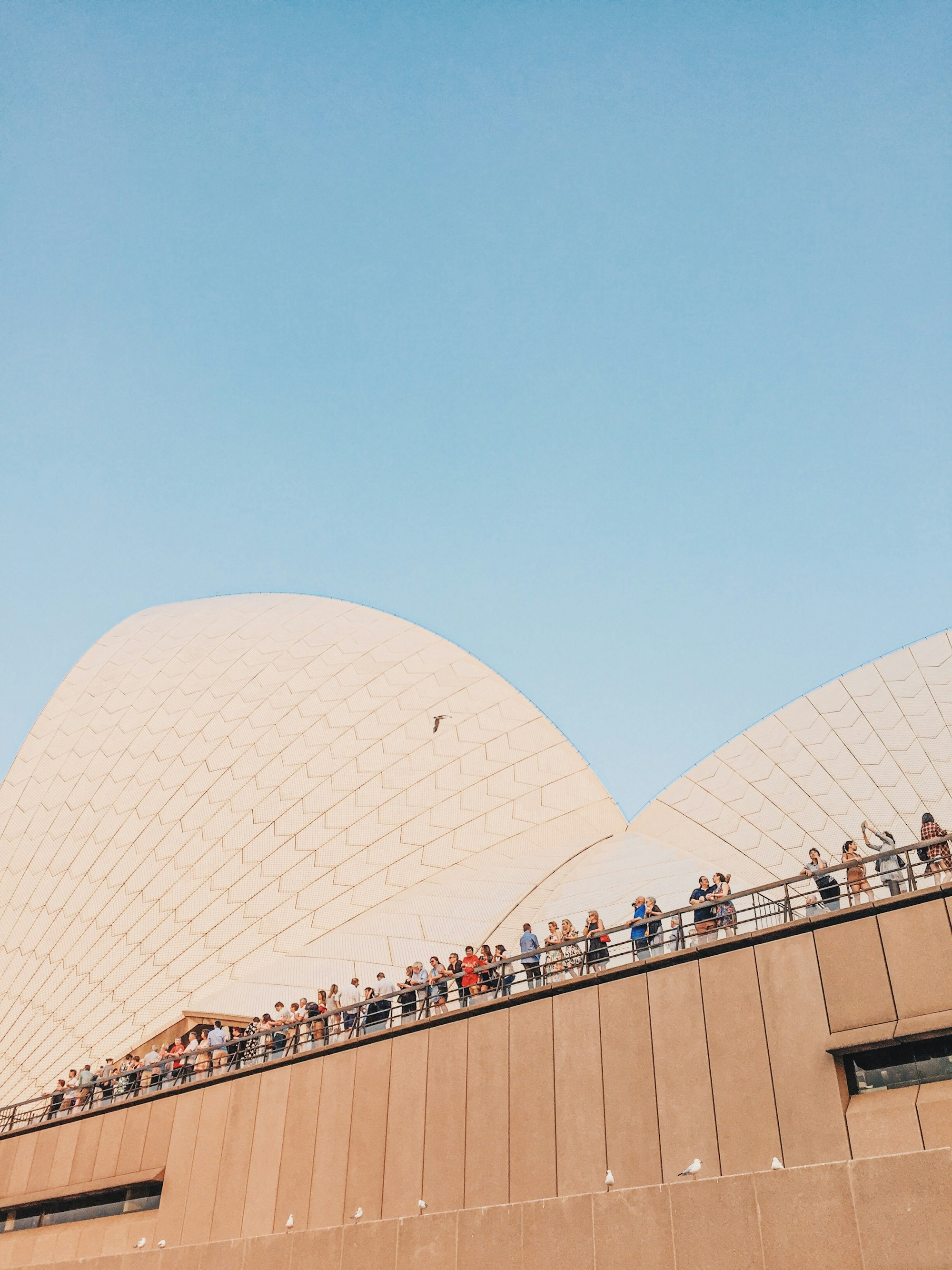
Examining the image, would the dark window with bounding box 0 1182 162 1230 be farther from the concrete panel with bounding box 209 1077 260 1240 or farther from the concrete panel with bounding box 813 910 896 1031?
the concrete panel with bounding box 813 910 896 1031

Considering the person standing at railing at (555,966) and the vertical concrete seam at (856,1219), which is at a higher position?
the person standing at railing at (555,966)

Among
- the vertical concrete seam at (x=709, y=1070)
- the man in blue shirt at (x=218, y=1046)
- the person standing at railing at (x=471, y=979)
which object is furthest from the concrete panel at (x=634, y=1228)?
the man in blue shirt at (x=218, y=1046)

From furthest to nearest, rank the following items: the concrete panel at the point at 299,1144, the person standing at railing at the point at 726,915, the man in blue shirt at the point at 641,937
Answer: the concrete panel at the point at 299,1144
the man in blue shirt at the point at 641,937
the person standing at railing at the point at 726,915

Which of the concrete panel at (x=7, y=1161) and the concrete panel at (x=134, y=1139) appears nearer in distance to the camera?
the concrete panel at (x=134, y=1139)

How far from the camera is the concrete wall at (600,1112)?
826 centimetres

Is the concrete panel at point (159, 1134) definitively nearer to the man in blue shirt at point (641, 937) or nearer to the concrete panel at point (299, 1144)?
the concrete panel at point (299, 1144)

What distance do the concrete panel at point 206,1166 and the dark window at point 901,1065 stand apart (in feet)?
25.7

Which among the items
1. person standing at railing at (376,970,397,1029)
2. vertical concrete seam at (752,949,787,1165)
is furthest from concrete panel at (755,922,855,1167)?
person standing at railing at (376,970,397,1029)

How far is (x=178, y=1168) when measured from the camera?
13.4 meters

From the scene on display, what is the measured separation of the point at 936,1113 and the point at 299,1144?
706 cm

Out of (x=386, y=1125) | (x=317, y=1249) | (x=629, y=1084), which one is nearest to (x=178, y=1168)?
(x=317, y=1249)

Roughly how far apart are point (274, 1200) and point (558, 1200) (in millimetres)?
4109

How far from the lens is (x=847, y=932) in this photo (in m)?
8.83

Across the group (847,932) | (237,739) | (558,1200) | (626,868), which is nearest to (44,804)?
(237,739)
